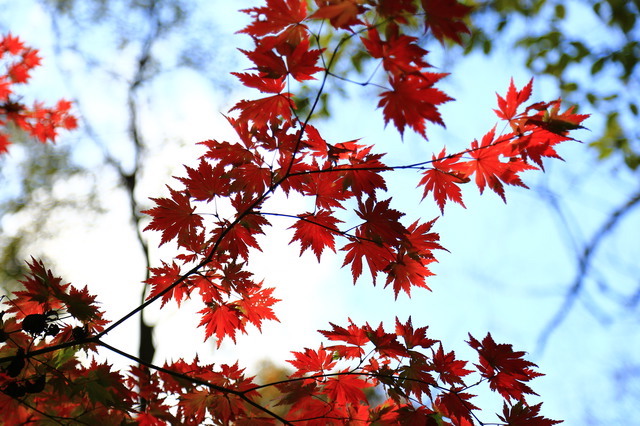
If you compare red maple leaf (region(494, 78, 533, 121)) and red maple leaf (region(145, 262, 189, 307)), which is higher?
red maple leaf (region(494, 78, 533, 121))

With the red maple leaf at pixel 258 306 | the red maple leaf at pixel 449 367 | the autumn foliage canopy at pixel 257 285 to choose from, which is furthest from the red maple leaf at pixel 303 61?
the red maple leaf at pixel 449 367

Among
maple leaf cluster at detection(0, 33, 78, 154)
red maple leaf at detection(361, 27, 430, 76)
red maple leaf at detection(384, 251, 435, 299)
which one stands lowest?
red maple leaf at detection(384, 251, 435, 299)

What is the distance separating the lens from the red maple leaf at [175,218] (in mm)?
1740

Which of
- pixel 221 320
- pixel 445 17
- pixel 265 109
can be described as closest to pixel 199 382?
pixel 221 320

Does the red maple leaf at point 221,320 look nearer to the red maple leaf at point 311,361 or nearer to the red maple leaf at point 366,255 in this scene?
the red maple leaf at point 311,361

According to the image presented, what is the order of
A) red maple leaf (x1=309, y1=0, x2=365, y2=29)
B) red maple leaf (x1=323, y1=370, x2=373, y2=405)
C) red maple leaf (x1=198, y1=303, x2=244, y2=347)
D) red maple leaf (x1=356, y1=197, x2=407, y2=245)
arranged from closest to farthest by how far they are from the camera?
red maple leaf (x1=309, y1=0, x2=365, y2=29) → red maple leaf (x1=356, y1=197, x2=407, y2=245) → red maple leaf (x1=323, y1=370, x2=373, y2=405) → red maple leaf (x1=198, y1=303, x2=244, y2=347)

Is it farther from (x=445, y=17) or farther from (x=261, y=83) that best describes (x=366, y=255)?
(x=445, y=17)

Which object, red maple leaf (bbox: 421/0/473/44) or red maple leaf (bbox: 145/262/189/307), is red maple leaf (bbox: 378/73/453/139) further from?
red maple leaf (bbox: 145/262/189/307)

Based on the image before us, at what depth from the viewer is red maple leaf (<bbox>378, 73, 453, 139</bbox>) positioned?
1.21 m

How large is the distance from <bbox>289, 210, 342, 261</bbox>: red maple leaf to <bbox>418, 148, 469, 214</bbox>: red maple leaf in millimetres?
372

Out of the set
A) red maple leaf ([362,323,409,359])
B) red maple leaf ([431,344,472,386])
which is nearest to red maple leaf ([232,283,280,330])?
red maple leaf ([362,323,409,359])

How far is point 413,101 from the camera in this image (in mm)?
1233

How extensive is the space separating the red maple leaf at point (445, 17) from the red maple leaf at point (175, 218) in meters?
1.08

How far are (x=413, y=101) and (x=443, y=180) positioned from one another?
519 millimetres
